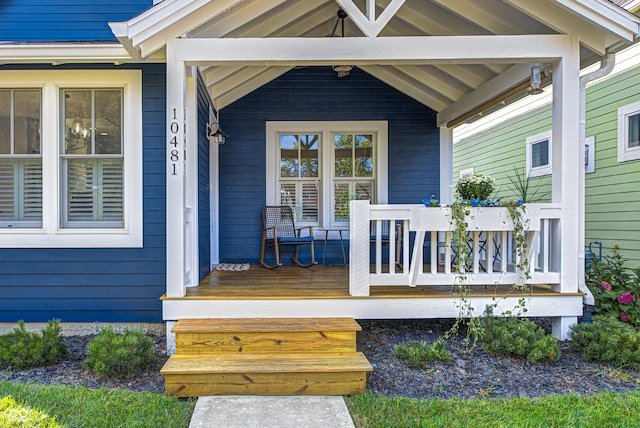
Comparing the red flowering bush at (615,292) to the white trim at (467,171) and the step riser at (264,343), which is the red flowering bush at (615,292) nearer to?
the step riser at (264,343)

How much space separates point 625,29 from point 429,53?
1472 millimetres

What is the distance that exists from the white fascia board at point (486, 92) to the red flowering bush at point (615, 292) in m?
1.94

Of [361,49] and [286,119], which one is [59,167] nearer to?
[286,119]

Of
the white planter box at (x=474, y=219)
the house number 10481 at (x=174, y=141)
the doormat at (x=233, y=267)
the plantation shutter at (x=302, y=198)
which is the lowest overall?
the doormat at (x=233, y=267)

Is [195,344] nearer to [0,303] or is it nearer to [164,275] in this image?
[164,275]

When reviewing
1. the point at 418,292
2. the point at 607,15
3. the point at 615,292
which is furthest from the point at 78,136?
the point at 615,292

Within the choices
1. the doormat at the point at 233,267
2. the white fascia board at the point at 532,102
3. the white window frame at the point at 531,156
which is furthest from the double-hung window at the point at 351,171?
the white window frame at the point at 531,156

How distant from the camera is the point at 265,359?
281 cm

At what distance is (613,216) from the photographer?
5.55m

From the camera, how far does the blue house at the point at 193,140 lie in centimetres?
334

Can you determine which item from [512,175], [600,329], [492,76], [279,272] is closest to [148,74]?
[279,272]

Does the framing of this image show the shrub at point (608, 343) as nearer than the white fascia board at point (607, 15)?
Yes

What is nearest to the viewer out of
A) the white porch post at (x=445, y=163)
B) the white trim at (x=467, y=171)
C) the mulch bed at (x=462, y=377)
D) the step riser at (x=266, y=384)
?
the step riser at (x=266, y=384)

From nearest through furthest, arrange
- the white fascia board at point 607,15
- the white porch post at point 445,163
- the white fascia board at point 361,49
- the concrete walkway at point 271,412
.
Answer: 1. the concrete walkway at point 271,412
2. the white fascia board at point 607,15
3. the white fascia board at point 361,49
4. the white porch post at point 445,163
